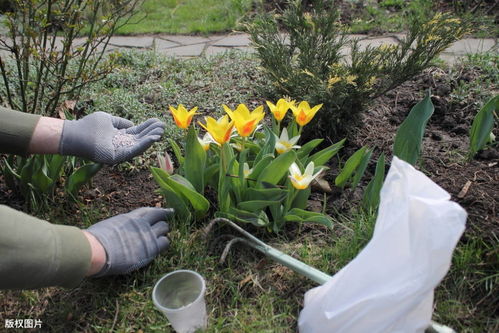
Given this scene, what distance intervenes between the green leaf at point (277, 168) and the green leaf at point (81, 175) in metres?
0.71

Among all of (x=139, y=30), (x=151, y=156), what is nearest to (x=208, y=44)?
(x=139, y=30)

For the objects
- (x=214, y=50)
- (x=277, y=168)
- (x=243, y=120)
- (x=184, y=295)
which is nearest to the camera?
(x=184, y=295)

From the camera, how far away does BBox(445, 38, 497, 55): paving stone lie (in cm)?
339

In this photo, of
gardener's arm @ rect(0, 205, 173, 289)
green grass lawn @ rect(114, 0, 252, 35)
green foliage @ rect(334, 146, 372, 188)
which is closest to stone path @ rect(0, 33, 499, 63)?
green grass lawn @ rect(114, 0, 252, 35)

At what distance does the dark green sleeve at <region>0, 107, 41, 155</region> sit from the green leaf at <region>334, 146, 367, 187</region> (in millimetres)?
1278

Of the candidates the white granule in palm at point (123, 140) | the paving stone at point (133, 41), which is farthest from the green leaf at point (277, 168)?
the paving stone at point (133, 41)

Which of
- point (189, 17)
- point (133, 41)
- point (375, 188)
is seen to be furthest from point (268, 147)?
point (189, 17)

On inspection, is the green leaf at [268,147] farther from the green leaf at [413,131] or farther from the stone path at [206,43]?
the stone path at [206,43]

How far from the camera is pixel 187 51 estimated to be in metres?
3.92

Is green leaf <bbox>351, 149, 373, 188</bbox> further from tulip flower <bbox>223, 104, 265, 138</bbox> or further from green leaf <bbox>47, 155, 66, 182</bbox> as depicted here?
green leaf <bbox>47, 155, 66, 182</bbox>

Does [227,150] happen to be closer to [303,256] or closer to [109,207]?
[303,256]

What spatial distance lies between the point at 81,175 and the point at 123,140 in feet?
0.74

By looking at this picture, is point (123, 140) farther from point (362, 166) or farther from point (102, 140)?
point (362, 166)

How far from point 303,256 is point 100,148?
3.05 feet
